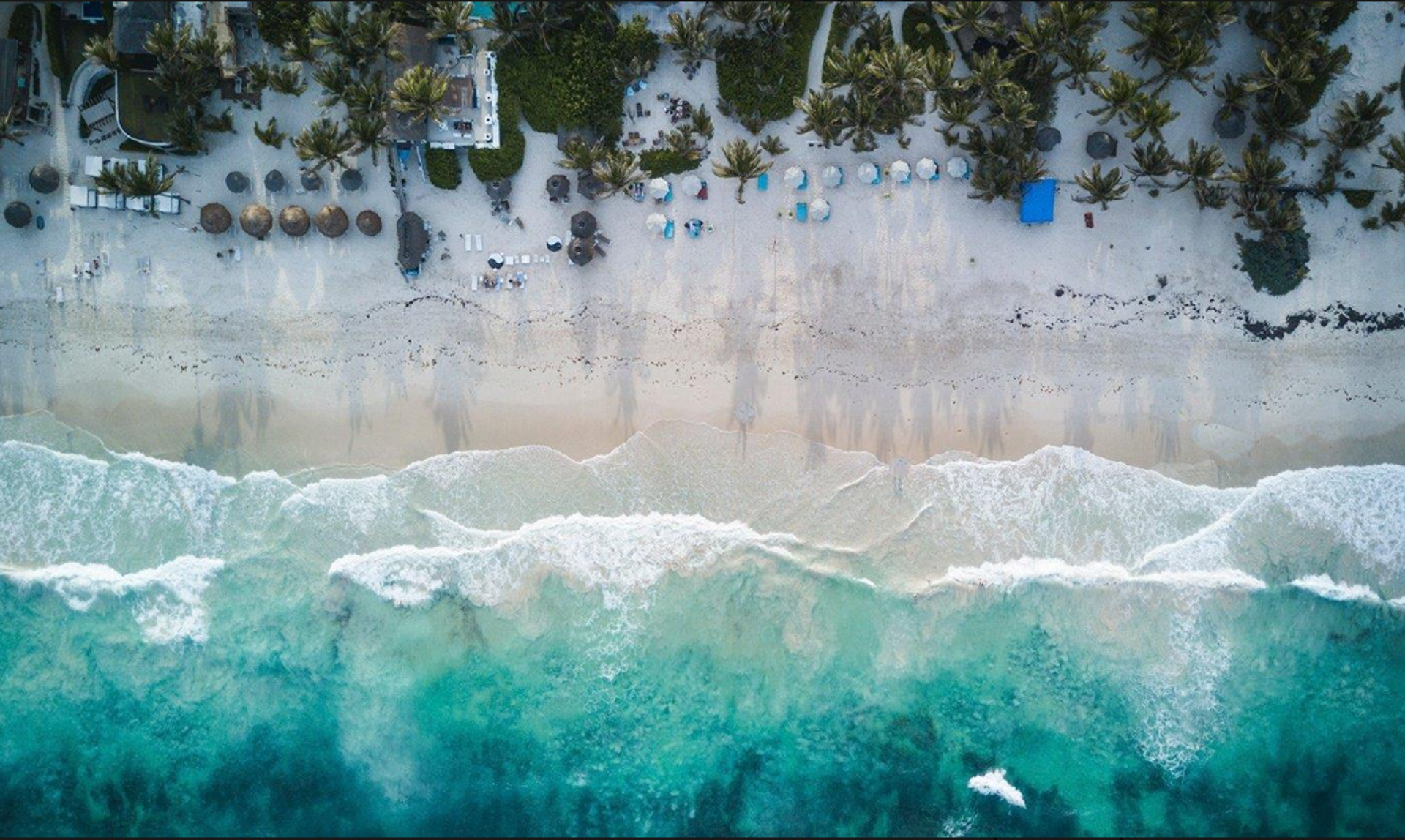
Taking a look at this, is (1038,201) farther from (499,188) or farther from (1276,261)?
(499,188)

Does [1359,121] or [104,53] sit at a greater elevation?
[104,53]

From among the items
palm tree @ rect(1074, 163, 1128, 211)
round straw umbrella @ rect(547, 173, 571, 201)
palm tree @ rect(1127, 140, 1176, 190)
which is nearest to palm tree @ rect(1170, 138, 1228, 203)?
palm tree @ rect(1127, 140, 1176, 190)

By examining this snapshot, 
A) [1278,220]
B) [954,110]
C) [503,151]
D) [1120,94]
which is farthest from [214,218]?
[1278,220]

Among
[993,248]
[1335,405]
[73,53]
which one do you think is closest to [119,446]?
[73,53]

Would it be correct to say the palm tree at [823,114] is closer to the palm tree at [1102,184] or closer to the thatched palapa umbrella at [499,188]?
the palm tree at [1102,184]

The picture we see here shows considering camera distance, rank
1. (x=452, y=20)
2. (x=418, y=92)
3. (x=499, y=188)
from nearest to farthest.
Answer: (x=418, y=92) < (x=452, y=20) < (x=499, y=188)

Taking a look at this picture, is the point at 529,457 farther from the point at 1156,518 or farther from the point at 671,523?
the point at 1156,518

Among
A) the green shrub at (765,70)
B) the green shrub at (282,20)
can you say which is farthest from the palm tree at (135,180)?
the green shrub at (765,70)
